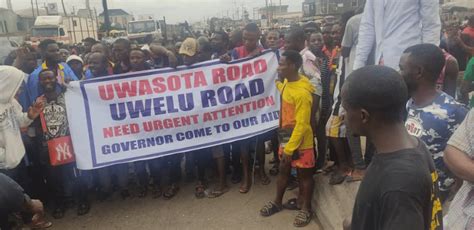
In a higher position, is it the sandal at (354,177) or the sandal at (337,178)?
the sandal at (354,177)

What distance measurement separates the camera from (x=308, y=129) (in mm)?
3814

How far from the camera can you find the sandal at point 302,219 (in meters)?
3.92

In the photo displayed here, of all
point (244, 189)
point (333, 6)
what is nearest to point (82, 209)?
point (244, 189)

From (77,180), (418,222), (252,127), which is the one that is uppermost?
(418,222)

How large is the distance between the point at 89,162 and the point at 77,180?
0.33m

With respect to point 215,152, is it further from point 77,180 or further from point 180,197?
point 77,180

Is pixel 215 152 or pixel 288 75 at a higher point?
pixel 288 75

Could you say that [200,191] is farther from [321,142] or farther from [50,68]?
[50,68]

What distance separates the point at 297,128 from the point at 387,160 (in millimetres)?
2392

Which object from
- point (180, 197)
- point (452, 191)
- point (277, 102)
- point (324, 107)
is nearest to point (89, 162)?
point (180, 197)

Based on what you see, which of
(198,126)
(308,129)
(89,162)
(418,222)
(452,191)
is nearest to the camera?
(418,222)

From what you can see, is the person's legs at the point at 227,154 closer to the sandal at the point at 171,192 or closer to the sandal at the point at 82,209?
the sandal at the point at 171,192

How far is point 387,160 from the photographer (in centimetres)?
137

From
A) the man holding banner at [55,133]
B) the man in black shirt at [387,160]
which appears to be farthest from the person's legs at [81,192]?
the man in black shirt at [387,160]
